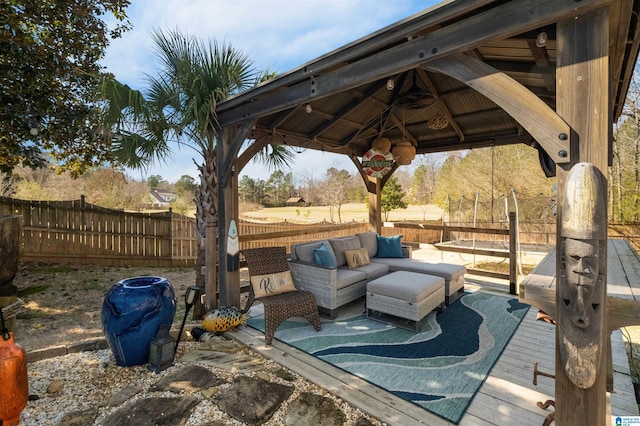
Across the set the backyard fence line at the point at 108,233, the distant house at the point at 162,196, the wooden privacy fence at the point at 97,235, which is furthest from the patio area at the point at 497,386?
the distant house at the point at 162,196

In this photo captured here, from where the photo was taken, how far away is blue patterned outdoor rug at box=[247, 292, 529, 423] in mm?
2439

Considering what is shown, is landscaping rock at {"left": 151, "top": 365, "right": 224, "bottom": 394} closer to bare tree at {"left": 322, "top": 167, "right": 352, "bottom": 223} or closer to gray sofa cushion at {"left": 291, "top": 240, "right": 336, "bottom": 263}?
gray sofa cushion at {"left": 291, "top": 240, "right": 336, "bottom": 263}

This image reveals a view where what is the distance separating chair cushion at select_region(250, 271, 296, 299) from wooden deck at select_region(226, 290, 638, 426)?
1.79 feet

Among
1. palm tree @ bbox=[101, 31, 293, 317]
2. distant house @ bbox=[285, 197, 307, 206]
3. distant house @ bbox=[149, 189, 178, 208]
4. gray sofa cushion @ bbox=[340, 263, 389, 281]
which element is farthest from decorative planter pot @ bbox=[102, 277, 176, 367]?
distant house @ bbox=[149, 189, 178, 208]

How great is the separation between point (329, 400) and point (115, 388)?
1.78 m

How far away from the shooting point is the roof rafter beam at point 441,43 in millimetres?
1712

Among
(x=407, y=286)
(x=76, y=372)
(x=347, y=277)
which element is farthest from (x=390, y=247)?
(x=76, y=372)

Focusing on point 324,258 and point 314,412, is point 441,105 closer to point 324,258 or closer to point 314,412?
point 324,258

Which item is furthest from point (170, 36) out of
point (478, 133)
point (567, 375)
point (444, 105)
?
point (478, 133)

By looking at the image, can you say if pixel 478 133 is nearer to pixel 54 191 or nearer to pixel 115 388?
pixel 115 388

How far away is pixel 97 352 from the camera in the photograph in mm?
3086

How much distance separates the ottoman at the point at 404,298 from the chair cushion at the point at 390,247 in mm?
1420

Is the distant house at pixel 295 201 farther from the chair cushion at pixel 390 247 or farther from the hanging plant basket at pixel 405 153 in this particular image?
the hanging plant basket at pixel 405 153

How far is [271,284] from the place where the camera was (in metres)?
3.73
